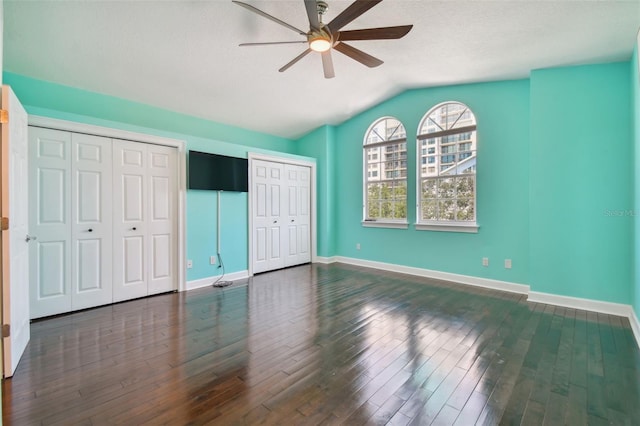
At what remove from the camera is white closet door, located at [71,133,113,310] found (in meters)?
3.36

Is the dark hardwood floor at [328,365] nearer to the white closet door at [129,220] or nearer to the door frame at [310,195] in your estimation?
the white closet door at [129,220]

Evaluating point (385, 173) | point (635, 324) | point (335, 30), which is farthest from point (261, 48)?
point (635, 324)

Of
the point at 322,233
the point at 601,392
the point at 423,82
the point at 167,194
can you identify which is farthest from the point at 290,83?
the point at 601,392

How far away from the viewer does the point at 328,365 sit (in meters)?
2.21

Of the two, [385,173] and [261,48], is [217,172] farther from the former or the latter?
[385,173]

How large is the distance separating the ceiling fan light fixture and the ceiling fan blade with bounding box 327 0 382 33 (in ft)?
0.31

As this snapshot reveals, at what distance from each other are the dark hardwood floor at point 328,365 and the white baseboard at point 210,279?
1.95ft

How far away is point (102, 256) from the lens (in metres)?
3.56

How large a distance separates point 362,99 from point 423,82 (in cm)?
104

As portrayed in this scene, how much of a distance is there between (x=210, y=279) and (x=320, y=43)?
361 cm

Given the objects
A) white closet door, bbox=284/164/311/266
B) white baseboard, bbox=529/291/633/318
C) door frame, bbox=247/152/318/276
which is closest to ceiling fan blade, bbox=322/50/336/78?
door frame, bbox=247/152/318/276

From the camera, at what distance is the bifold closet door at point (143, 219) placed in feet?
12.1

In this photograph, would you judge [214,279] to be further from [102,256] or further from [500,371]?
[500,371]

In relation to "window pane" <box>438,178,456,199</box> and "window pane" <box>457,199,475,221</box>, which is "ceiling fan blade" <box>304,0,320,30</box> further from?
"window pane" <box>457,199,475,221</box>
